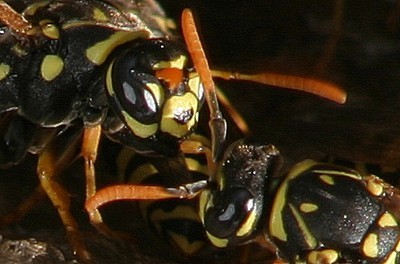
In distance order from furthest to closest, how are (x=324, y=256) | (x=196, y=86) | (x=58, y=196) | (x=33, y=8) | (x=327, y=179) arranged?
(x=33, y=8) → (x=58, y=196) → (x=196, y=86) → (x=327, y=179) → (x=324, y=256)

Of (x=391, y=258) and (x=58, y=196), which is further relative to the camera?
(x=58, y=196)

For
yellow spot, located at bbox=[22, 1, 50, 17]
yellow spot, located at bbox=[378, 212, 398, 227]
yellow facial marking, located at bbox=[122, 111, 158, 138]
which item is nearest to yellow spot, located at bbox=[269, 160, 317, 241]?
yellow spot, located at bbox=[378, 212, 398, 227]

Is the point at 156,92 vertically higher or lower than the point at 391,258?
higher

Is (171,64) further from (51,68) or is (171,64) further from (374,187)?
(374,187)

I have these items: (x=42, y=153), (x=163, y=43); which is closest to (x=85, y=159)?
(x=42, y=153)

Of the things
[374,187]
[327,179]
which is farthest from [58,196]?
[374,187]

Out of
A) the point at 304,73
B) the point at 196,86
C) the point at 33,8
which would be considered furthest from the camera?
the point at 304,73

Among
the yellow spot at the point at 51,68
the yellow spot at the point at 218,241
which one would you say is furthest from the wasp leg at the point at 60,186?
the yellow spot at the point at 218,241

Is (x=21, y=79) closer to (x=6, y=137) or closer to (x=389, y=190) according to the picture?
(x=6, y=137)
